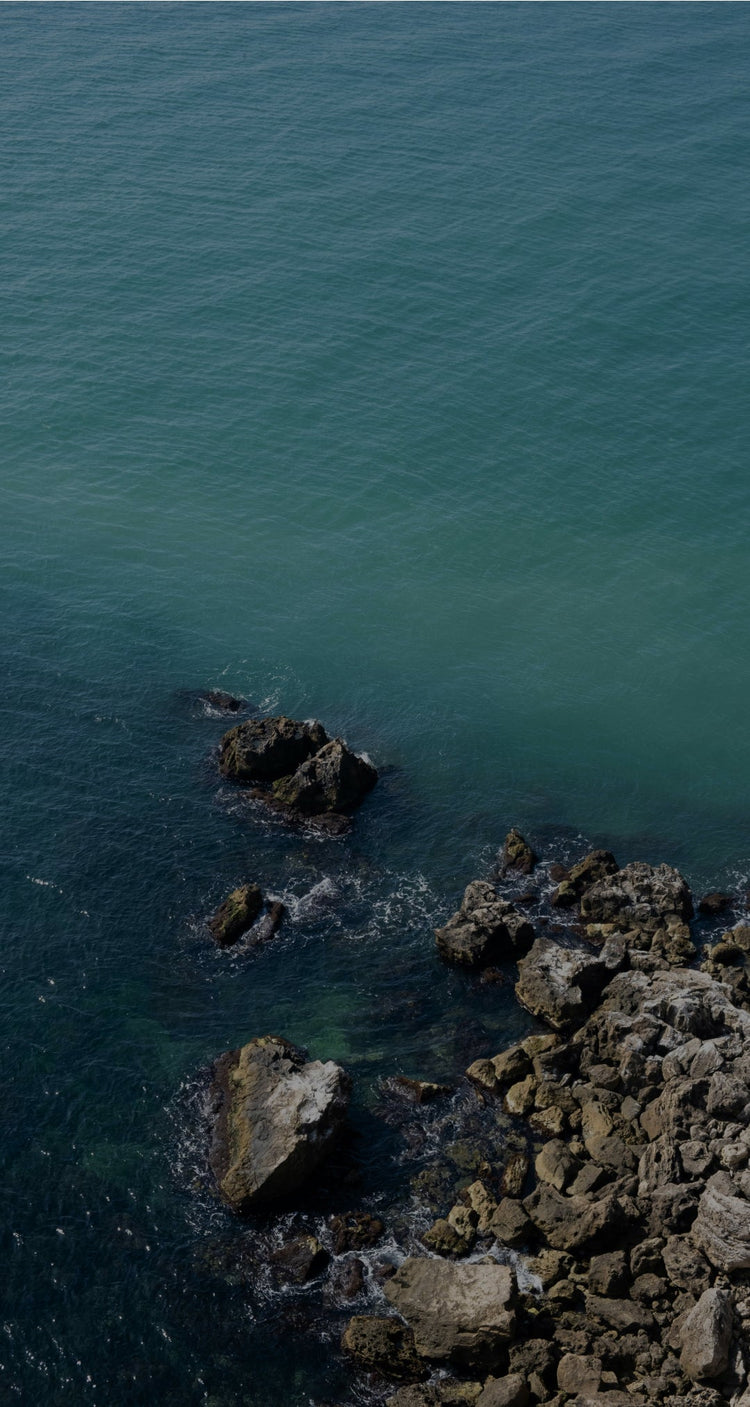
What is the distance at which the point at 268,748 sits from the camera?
265 feet

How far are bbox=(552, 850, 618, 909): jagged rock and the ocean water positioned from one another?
119 inches

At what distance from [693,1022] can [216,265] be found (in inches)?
4223

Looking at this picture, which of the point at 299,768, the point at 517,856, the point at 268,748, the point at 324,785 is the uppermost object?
the point at 268,748

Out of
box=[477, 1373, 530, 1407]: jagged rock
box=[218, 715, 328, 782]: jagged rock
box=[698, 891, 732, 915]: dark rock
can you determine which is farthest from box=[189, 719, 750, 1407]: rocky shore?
box=[218, 715, 328, 782]: jagged rock

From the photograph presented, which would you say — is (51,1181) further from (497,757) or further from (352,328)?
(352,328)

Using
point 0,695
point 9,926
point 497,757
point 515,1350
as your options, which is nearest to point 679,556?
point 497,757

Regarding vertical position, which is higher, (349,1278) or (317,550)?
(317,550)

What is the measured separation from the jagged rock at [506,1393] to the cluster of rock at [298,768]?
3574cm

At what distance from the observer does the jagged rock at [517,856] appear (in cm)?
7662

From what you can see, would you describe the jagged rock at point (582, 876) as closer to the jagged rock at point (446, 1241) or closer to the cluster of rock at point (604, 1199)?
the cluster of rock at point (604, 1199)

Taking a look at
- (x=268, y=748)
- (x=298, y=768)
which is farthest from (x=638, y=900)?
(x=268, y=748)

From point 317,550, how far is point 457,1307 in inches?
2658

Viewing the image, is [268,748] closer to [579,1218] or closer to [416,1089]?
[416,1089]

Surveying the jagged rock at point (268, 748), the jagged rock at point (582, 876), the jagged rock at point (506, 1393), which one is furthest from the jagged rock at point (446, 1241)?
the jagged rock at point (268, 748)
